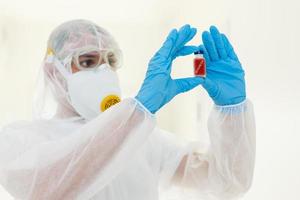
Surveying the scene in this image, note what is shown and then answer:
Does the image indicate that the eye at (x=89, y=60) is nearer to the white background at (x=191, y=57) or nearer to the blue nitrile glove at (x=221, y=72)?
the blue nitrile glove at (x=221, y=72)

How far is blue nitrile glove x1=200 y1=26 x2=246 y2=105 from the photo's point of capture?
1182mm

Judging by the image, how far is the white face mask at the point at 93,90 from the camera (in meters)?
1.28

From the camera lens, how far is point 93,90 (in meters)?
1.28

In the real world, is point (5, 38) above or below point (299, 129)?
below

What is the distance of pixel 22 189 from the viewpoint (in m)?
1.01

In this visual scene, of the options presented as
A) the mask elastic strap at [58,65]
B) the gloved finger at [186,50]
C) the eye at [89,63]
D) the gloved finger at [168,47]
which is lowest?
the mask elastic strap at [58,65]

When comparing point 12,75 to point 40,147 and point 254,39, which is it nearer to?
point 254,39

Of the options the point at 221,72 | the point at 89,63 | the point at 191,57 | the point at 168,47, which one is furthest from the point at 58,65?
the point at 191,57

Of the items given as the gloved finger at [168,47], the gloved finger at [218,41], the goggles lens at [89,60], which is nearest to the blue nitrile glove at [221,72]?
the gloved finger at [218,41]

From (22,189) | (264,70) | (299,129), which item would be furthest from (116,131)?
(264,70)

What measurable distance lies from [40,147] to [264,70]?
2.94 feet

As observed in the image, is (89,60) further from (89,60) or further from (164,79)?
(164,79)

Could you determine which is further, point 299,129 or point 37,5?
point 37,5

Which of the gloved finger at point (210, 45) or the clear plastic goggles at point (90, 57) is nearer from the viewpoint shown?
the gloved finger at point (210, 45)
